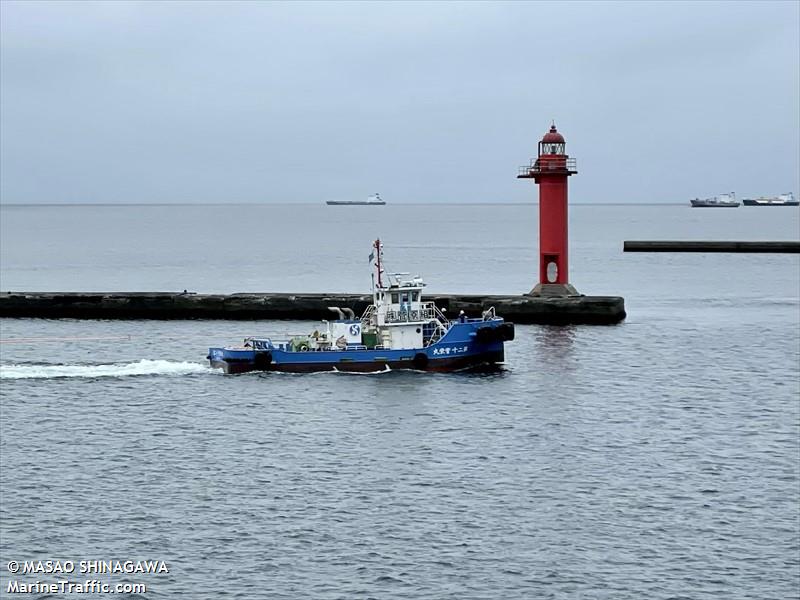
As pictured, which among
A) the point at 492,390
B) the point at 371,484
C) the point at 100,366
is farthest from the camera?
the point at 100,366

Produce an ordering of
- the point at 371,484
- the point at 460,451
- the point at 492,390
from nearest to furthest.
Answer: the point at 371,484, the point at 460,451, the point at 492,390

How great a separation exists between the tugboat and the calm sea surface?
725mm

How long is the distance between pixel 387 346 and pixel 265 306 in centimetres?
1813

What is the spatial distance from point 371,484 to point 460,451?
4.25m

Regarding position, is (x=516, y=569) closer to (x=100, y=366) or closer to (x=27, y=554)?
(x=27, y=554)

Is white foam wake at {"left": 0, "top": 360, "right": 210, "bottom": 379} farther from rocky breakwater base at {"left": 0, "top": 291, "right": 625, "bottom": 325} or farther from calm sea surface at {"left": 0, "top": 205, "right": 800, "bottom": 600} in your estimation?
rocky breakwater base at {"left": 0, "top": 291, "right": 625, "bottom": 325}

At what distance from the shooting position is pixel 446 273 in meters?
104

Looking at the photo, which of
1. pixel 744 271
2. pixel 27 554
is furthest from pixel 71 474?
pixel 744 271

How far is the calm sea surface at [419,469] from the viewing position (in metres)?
23.8

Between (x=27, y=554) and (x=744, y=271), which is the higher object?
(x=744, y=271)

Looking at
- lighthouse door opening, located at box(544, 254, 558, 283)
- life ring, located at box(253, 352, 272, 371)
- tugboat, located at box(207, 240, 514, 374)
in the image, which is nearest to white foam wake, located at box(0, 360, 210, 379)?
tugboat, located at box(207, 240, 514, 374)

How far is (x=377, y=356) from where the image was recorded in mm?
46281

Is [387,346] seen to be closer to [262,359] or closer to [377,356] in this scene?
[377,356]

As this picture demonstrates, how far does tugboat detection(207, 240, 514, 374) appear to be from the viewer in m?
46.4
